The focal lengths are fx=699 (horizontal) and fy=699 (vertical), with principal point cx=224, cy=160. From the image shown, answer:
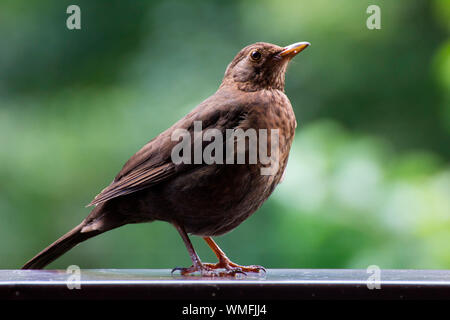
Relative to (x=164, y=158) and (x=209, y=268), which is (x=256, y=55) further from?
(x=209, y=268)

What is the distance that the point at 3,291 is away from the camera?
7.13 ft

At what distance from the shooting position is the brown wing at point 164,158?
10.3 ft

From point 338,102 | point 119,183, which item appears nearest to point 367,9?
point 338,102

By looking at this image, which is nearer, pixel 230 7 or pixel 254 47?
pixel 254 47

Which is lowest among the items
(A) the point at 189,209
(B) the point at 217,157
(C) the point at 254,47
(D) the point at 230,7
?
(A) the point at 189,209

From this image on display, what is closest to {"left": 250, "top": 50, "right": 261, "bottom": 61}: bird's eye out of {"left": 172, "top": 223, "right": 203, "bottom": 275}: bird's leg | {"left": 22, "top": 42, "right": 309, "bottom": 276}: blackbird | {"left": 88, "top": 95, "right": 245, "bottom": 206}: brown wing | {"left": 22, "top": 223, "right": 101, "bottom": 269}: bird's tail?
{"left": 22, "top": 42, "right": 309, "bottom": 276}: blackbird

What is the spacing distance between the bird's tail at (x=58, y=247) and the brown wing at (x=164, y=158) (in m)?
0.28

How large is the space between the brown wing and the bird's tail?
0.28 m

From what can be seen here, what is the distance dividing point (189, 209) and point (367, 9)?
235 centimetres

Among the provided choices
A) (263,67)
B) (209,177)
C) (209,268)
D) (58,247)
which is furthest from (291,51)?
(58,247)

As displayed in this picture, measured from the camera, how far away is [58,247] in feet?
11.0

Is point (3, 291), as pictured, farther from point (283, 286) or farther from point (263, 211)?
point (263, 211)

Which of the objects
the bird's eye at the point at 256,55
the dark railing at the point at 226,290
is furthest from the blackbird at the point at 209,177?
the dark railing at the point at 226,290

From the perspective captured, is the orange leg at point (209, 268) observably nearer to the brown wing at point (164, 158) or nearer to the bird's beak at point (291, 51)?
the brown wing at point (164, 158)
